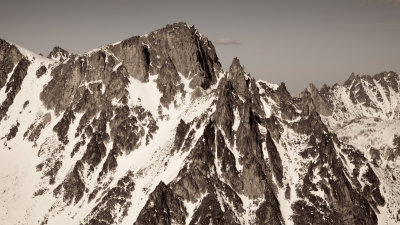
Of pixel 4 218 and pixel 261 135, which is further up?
pixel 261 135

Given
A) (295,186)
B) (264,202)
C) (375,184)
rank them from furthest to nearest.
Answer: (375,184)
(295,186)
(264,202)

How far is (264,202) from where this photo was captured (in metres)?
170

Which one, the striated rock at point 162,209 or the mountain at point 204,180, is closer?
the striated rock at point 162,209

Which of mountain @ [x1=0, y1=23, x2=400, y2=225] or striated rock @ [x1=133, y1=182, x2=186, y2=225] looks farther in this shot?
mountain @ [x1=0, y1=23, x2=400, y2=225]

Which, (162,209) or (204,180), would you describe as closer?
(162,209)

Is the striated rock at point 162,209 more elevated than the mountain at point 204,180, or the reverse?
the mountain at point 204,180

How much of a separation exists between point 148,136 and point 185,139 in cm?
2078

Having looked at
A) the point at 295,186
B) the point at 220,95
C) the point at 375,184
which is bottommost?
the point at 295,186

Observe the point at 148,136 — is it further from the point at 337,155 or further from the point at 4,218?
the point at 337,155

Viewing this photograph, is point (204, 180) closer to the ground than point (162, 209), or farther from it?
farther from it

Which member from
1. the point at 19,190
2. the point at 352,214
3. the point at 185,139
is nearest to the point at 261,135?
the point at 185,139

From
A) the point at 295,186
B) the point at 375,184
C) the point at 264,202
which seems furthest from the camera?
the point at 375,184

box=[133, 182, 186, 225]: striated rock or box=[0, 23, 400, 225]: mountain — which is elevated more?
box=[0, 23, 400, 225]: mountain

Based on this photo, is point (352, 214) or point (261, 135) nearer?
point (352, 214)
